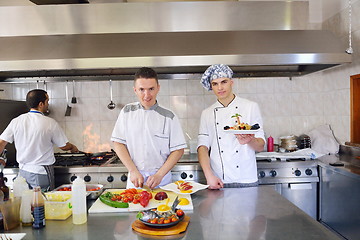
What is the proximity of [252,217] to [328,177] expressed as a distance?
181 centimetres

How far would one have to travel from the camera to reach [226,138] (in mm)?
2385

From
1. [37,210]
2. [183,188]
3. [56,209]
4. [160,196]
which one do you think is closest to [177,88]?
[183,188]

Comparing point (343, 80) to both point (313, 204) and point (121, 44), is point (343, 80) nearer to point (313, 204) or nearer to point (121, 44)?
point (313, 204)

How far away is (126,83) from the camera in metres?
3.84

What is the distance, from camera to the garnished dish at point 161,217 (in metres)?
1.34

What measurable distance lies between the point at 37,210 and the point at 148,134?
1.02m

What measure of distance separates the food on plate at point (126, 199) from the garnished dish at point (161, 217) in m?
0.20

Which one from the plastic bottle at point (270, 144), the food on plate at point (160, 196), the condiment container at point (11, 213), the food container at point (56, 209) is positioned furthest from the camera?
the plastic bottle at point (270, 144)

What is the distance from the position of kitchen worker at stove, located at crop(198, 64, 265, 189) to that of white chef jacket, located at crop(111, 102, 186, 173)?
0.90ft

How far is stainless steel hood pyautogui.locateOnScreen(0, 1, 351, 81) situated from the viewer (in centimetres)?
270

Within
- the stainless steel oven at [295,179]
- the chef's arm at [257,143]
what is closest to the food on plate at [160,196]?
the chef's arm at [257,143]

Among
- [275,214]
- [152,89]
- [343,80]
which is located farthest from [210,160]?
[343,80]

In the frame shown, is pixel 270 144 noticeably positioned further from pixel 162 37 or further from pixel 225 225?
pixel 225 225

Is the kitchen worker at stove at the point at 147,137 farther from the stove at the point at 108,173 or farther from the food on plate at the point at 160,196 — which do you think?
the stove at the point at 108,173
